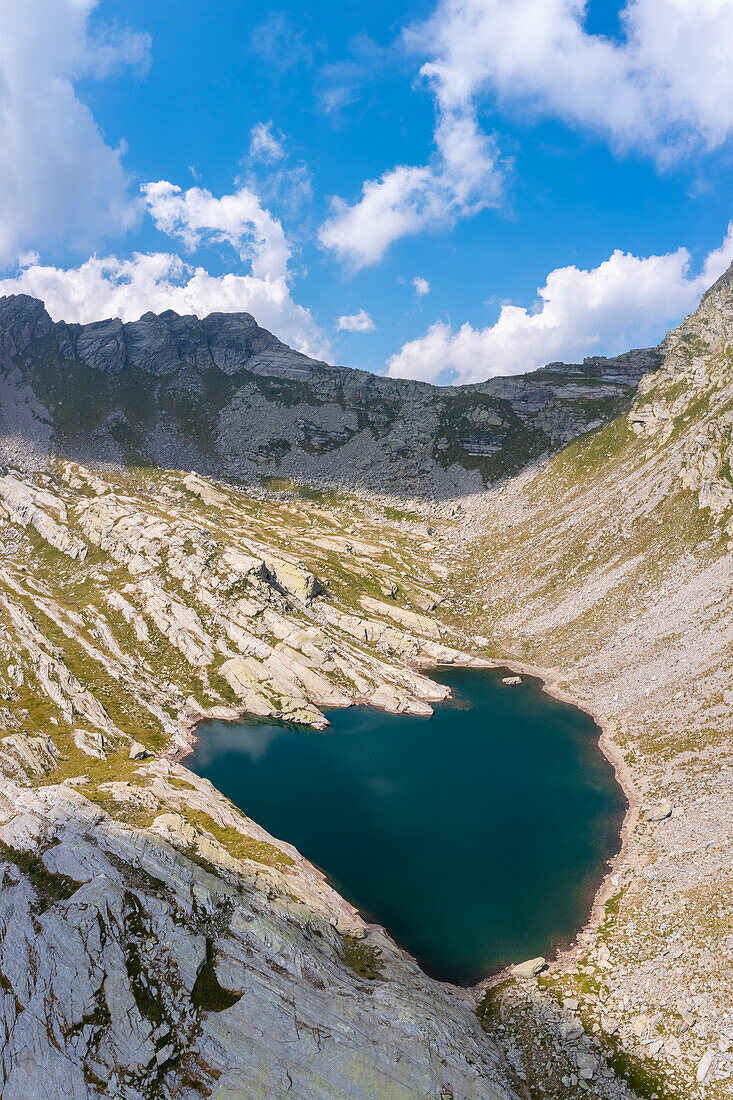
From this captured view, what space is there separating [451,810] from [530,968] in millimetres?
21539

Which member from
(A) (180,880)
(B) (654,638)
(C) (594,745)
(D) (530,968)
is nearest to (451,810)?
(D) (530,968)

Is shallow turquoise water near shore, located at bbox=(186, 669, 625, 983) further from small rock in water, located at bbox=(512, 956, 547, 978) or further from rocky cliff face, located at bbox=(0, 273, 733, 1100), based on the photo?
rocky cliff face, located at bbox=(0, 273, 733, 1100)

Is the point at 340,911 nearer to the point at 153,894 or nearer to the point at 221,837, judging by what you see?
the point at 221,837

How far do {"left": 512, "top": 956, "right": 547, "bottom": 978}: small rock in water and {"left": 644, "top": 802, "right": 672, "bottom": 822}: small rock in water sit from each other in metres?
24.9

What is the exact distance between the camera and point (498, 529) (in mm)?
153875

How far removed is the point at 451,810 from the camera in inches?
2542

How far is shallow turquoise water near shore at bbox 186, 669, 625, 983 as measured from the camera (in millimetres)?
49625

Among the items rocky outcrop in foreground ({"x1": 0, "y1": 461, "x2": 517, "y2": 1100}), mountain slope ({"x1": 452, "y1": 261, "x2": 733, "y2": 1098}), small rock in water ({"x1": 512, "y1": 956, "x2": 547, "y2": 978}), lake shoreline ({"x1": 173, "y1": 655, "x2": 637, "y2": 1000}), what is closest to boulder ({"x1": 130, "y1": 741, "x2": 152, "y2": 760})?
rocky outcrop in foreground ({"x1": 0, "y1": 461, "x2": 517, "y2": 1100})

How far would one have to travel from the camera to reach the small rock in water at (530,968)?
43188 mm

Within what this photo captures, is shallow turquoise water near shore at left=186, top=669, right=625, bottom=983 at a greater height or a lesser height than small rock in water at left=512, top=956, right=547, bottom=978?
greater

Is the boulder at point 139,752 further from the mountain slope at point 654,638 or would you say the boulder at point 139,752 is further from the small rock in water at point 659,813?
the small rock in water at point 659,813

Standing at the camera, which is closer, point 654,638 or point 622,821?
point 622,821

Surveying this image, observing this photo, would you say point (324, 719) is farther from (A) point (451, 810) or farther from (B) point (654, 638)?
(B) point (654, 638)

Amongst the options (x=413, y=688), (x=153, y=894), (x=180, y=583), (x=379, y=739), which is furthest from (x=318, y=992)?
(x=180, y=583)
